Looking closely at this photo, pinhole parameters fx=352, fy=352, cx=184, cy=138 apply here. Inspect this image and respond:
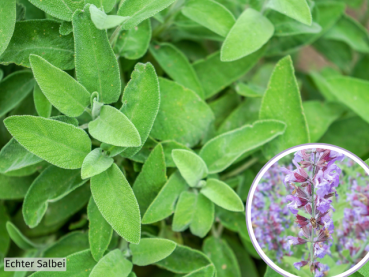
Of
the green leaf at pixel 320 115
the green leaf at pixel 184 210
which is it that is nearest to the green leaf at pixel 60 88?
the green leaf at pixel 184 210

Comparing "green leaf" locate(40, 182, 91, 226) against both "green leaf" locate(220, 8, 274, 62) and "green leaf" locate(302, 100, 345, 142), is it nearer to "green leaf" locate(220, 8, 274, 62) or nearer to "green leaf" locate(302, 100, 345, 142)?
"green leaf" locate(220, 8, 274, 62)

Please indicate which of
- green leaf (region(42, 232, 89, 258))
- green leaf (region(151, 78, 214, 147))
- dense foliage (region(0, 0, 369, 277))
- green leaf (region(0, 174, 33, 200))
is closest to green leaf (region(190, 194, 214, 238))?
dense foliage (region(0, 0, 369, 277))

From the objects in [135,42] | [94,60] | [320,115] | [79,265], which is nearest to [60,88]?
[94,60]

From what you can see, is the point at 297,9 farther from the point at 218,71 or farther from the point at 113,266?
the point at 113,266

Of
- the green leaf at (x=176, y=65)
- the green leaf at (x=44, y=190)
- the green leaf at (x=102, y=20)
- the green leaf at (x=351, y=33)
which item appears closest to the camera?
the green leaf at (x=102, y=20)

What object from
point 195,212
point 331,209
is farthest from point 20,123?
point 331,209

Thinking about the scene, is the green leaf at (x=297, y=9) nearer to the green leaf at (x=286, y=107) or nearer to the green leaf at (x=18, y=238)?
the green leaf at (x=286, y=107)

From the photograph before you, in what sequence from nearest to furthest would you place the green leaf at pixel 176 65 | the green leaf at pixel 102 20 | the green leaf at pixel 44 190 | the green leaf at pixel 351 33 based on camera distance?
the green leaf at pixel 102 20 < the green leaf at pixel 44 190 < the green leaf at pixel 176 65 < the green leaf at pixel 351 33
